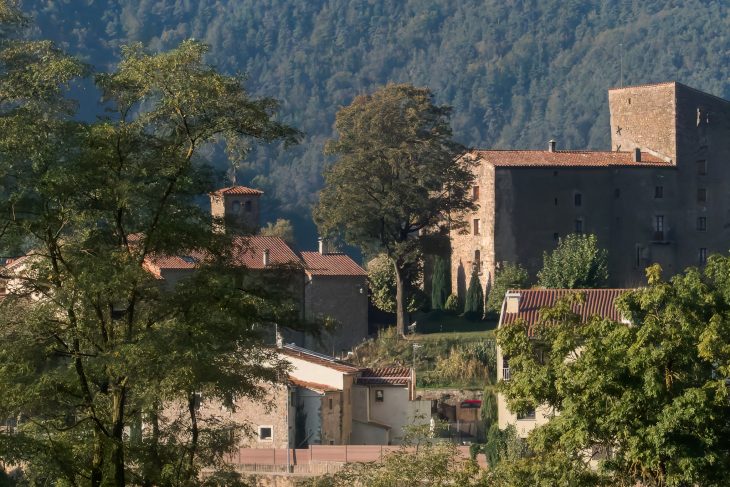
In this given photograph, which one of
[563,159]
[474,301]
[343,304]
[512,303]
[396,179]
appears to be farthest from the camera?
[563,159]

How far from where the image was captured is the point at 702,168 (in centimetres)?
7625

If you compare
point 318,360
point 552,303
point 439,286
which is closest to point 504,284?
point 439,286

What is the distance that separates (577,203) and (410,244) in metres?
9.95

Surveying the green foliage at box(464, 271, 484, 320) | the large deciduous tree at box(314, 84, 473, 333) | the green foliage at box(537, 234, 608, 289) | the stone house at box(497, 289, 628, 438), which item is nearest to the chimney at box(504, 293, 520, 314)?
the stone house at box(497, 289, 628, 438)

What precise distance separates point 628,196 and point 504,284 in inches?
339

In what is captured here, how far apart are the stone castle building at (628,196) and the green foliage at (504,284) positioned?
177cm

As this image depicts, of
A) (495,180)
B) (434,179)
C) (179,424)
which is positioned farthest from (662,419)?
(495,180)

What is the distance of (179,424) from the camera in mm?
25719

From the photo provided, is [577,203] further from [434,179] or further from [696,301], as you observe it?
[696,301]

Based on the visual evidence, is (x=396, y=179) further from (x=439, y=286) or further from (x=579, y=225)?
(x=579, y=225)

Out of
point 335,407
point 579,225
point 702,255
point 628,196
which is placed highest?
point 628,196

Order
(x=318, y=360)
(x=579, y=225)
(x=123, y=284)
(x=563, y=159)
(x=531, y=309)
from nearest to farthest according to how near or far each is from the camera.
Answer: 1. (x=123, y=284)
2. (x=531, y=309)
3. (x=318, y=360)
4. (x=579, y=225)
5. (x=563, y=159)

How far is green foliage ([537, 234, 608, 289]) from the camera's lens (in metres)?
66.8

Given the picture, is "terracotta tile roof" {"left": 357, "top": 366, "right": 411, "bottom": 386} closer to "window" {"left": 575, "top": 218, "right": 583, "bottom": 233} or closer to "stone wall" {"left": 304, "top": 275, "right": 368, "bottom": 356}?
"stone wall" {"left": 304, "top": 275, "right": 368, "bottom": 356}
